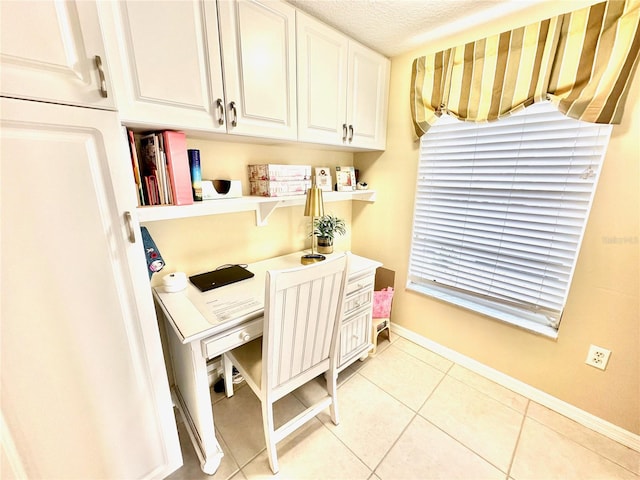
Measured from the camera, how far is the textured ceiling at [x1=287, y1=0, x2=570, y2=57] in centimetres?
130

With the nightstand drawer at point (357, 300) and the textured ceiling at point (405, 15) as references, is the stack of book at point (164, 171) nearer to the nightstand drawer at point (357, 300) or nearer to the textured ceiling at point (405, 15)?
the textured ceiling at point (405, 15)

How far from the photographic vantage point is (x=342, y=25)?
1.49m

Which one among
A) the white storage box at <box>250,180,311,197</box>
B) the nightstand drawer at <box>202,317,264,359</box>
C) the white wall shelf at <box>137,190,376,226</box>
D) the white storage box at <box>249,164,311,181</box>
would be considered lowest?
the nightstand drawer at <box>202,317,264,359</box>

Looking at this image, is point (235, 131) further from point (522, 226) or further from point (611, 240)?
point (611, 240)

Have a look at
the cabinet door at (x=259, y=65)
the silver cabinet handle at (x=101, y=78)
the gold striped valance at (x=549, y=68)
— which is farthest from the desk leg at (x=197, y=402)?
the gold striped valance at (x=549, y=68)

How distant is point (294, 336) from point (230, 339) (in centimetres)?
29

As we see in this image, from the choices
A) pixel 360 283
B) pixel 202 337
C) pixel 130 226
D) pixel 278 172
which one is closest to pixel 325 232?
pixel 360 283

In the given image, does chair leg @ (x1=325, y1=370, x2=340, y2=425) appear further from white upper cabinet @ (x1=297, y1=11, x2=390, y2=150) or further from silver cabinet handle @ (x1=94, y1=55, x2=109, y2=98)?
silver cabinet handle @ (x1=94, y1=55, x2=109, y2=98)

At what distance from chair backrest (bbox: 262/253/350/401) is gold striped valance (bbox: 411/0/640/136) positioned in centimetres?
127

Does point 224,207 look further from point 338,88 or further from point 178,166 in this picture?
point 338,88

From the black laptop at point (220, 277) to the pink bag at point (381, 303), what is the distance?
100cm

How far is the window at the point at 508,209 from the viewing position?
1.33 meters

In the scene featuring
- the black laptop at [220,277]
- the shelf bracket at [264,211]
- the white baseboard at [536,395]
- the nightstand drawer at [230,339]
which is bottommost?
the white baseboard at [536,395]

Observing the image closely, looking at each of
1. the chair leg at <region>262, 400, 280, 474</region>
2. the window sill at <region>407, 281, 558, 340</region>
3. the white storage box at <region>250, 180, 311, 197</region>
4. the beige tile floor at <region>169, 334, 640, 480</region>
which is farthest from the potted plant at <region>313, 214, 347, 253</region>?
the chair leg at <region>262, 400, 280, 474</region>
